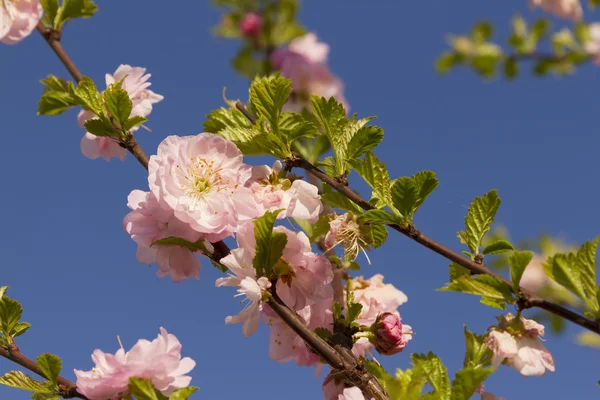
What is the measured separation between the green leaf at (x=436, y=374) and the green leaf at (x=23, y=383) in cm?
66

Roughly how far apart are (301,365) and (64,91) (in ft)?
2.87

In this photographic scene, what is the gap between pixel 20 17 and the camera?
1520mm

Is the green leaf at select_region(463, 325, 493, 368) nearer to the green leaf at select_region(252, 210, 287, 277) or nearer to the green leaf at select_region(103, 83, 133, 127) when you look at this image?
the green leaf at select_region(252, 210, 287, 277)

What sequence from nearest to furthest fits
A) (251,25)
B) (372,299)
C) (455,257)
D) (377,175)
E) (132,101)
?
1. (455,257)
2. (377,175)
3. (372,299)
4. (132,101)
5. (251,25)

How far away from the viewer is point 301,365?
1.40 metres

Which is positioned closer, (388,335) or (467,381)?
(467,381)

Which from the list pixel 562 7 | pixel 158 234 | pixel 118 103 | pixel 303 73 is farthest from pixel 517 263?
pixel 562 7

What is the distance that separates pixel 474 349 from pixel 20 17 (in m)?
1.29

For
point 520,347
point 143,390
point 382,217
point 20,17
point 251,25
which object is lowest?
point 143,390

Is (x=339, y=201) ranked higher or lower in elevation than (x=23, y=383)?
higher

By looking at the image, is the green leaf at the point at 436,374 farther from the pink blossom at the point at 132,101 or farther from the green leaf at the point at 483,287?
the pink blossom at the point at 132,101

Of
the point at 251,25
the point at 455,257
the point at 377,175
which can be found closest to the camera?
the point at 455,257

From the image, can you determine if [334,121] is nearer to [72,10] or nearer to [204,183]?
[204,183]

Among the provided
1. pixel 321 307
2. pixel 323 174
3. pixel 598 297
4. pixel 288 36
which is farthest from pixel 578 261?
pixel 288 36
